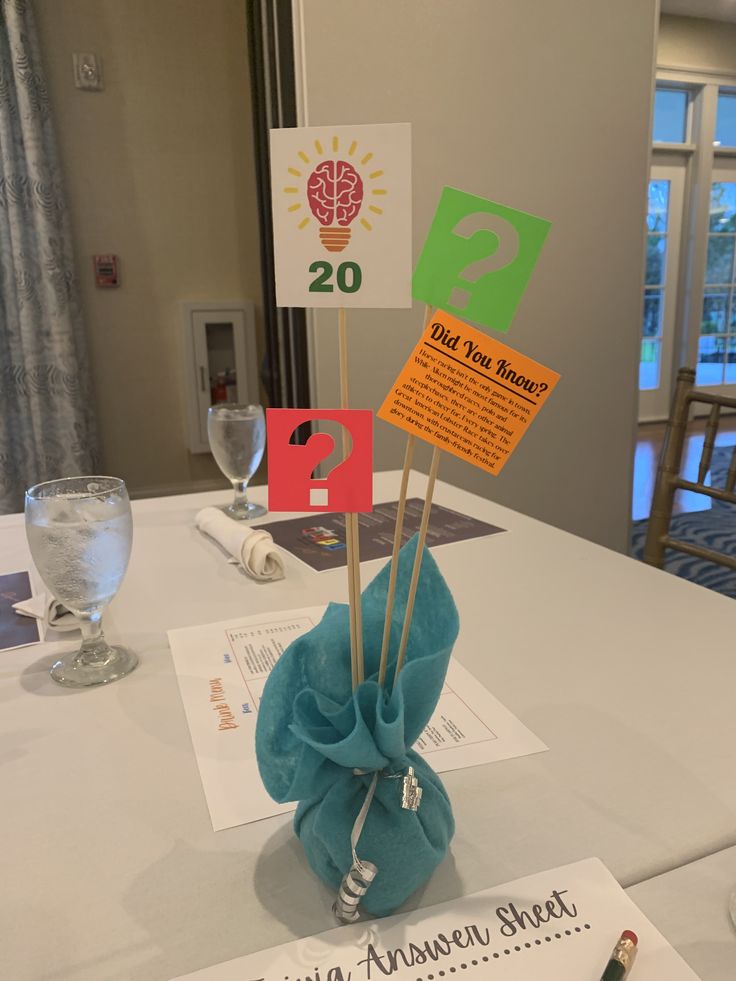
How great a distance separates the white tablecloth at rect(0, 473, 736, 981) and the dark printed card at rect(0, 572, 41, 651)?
0.03 metres

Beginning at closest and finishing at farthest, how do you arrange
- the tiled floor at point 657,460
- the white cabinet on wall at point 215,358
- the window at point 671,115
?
the white cabinet on wall at point 215,358
the tiled floor at point 657,460
the window at point 671,115

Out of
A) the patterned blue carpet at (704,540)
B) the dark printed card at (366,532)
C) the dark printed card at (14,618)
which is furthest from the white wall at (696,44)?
the dark printed card at (14,618)

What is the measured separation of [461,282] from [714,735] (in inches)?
15.3

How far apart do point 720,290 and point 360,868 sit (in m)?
5.92

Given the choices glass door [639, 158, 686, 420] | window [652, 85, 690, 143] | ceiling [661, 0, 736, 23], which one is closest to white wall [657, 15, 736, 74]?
ceiling [661, 0, 736, 23]

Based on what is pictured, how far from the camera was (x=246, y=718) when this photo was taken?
558 millimetres

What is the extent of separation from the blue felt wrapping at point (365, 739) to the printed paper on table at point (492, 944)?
2 centimetres

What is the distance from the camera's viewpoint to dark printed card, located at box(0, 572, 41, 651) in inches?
27.6

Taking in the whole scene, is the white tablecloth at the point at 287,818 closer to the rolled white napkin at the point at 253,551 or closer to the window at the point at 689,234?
the rolled white napkin at the point at 253,551

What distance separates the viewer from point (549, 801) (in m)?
0.46

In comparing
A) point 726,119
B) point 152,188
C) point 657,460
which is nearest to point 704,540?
point 657,460

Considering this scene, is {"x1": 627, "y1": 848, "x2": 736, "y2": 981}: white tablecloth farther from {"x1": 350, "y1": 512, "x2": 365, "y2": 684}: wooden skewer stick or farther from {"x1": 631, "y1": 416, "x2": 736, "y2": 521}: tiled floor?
{"x1": 631, "y1": 416, "x2": 736, "y2": 521}: tiled floor

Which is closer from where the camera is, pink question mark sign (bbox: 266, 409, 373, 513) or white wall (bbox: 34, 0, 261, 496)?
pink question mark sign (bbox: 266, 409, 373, 513)

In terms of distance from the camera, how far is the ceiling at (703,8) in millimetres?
4316
